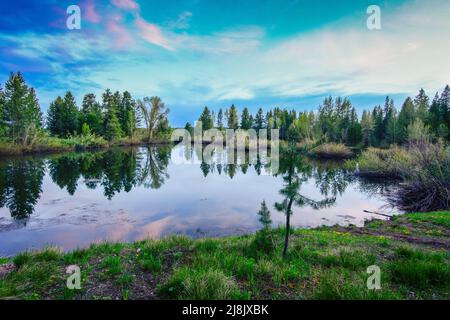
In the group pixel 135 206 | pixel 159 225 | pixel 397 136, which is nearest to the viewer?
pixel 159 225

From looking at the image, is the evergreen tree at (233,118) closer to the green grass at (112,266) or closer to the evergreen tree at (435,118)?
the evergreen tree at (435,118)

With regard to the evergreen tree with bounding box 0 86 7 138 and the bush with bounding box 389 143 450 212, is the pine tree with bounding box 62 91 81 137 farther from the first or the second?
the bush with bounding box 389 143 450 212

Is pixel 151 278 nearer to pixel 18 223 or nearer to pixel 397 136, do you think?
pixel 18 223

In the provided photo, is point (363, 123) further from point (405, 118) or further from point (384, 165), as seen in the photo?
point (384, 165)

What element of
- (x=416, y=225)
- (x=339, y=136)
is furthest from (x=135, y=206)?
(x=339, y=136)

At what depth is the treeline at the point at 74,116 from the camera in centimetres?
3494

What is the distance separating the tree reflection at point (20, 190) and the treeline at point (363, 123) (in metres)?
24.0

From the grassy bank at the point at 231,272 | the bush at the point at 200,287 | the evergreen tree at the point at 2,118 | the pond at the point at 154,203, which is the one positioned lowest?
the pond at the point at 154,203

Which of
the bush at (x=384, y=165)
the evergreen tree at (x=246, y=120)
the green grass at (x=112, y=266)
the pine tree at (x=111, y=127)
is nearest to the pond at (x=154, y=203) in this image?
the bush at (x=384, y=165)

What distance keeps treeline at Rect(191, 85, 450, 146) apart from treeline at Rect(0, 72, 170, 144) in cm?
2204

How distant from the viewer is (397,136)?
166ft

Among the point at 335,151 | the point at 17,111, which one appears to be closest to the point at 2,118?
the point at 17,111
